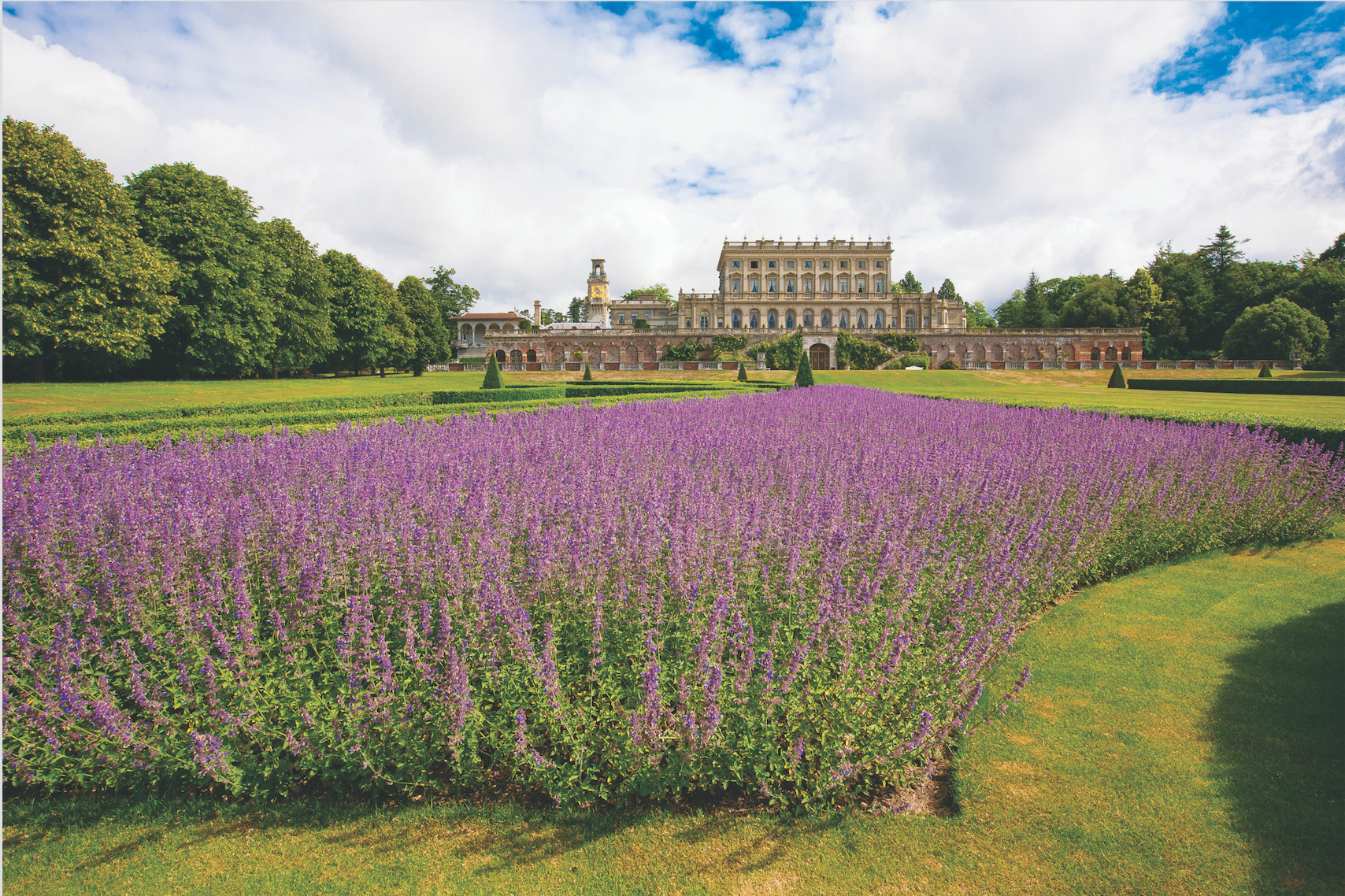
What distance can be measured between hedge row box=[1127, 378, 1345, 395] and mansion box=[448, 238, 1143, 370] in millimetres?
19645

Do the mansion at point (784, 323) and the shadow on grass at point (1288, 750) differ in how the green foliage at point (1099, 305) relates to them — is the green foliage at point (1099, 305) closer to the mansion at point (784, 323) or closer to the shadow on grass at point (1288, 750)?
the mansion at point (784, 323)

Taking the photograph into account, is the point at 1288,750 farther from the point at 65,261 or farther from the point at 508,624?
the point at 65,261

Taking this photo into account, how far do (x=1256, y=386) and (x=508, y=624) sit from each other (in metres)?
43.2

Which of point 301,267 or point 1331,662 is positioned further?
point 301,267

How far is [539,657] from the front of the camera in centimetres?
315

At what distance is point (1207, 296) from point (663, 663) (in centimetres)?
8166

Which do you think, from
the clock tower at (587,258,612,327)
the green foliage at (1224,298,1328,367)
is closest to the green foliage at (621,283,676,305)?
the clock tower at (587,258,612,327)

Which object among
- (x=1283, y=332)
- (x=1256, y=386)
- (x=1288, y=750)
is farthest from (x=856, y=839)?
(x=1283, y=332)

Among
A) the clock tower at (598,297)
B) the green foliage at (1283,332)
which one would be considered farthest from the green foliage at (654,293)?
the green foliage at (1283,332)

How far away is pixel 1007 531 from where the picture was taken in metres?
5.11

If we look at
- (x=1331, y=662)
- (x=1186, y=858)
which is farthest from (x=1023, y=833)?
(x=1331, y=662)

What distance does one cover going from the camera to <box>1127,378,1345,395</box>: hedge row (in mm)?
28891

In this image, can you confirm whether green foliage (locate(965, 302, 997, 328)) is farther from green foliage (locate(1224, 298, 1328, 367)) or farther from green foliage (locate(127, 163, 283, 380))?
green foliage (locate(127, 163, 283, 380))

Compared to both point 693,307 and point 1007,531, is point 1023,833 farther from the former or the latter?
point 693,307
